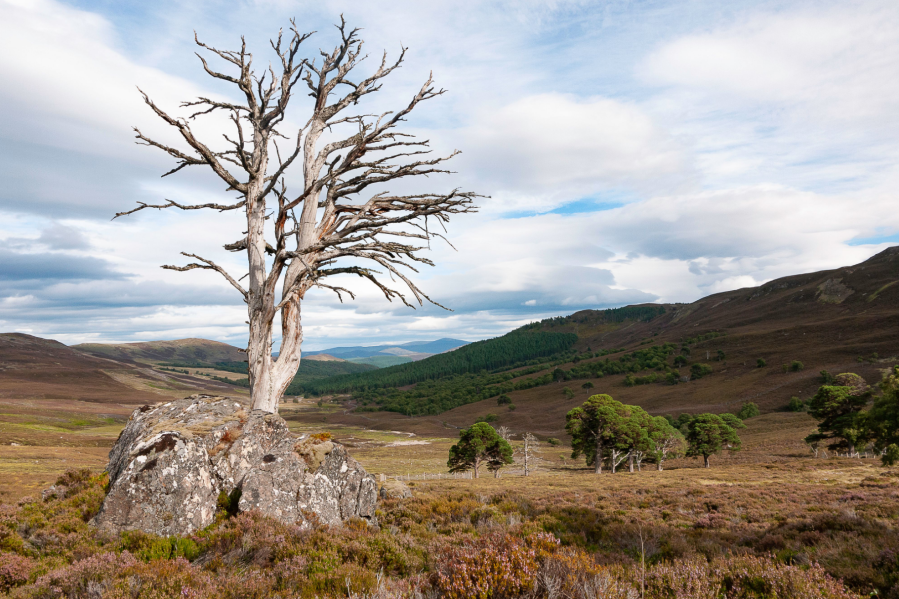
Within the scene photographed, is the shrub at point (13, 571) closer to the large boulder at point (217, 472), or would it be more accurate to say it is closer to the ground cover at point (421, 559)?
the ground cover at point (421, 559)

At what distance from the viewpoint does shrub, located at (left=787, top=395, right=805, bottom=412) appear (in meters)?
94.2

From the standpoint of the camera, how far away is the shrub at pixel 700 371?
14525cm

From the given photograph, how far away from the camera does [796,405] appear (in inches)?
3728

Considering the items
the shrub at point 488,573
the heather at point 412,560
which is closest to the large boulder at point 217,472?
the heather at point 412,560

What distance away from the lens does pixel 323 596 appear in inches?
193

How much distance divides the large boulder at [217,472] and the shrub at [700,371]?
165 meters

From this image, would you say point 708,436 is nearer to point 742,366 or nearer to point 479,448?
point 479,448

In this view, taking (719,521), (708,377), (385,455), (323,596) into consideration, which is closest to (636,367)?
(708,377)

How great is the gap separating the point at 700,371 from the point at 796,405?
5190cm

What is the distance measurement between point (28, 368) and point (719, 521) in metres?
280

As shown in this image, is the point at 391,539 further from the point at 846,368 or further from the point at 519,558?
the point at 846,368

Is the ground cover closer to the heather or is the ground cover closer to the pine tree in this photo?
the heather

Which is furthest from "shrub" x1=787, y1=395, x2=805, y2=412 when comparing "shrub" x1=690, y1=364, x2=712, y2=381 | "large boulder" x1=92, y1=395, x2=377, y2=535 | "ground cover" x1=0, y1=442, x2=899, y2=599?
"large boulder" x1=92, y1=395, x2=377, y2=535

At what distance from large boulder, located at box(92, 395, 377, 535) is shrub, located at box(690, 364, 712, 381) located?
165m
